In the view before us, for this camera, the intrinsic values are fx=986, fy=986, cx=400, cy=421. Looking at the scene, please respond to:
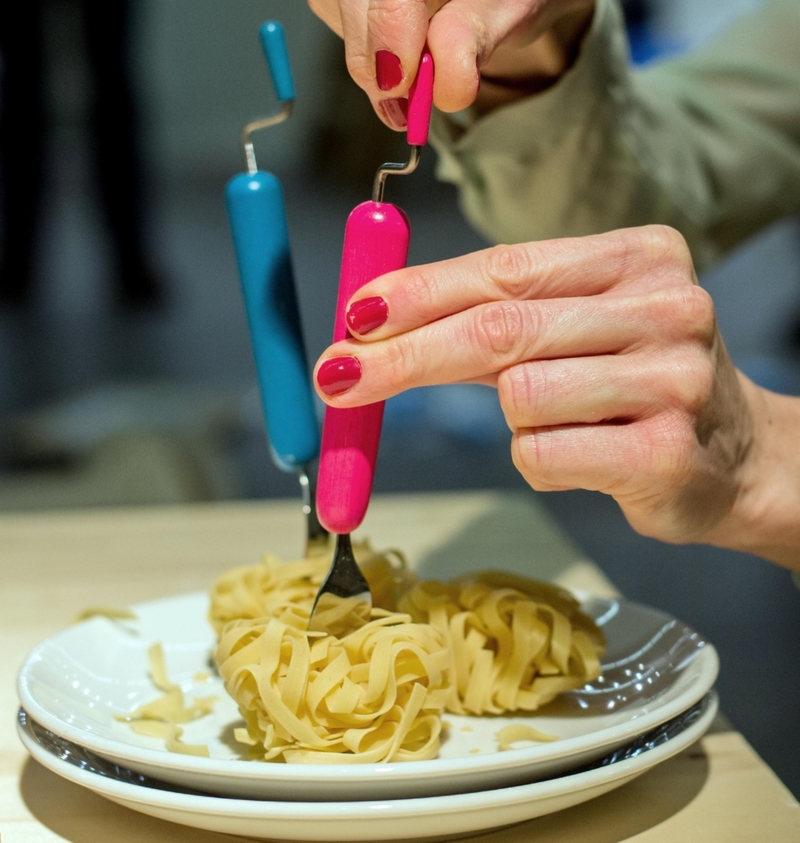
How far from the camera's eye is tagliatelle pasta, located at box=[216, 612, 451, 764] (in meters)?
0.53

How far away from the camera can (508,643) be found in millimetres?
619

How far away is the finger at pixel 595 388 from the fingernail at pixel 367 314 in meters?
0.07

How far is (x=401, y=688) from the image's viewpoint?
550mm

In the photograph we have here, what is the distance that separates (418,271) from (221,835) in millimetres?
312

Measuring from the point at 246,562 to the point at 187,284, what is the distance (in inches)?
131

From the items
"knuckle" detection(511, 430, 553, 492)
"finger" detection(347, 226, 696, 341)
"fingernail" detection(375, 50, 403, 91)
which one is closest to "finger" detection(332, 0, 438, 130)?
"fingernail" detection(375, 50, 403, 91)

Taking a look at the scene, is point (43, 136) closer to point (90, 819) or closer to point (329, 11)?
point (329, 11)

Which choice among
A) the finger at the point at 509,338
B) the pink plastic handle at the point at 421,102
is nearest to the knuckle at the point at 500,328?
the finger at the point at 509,338

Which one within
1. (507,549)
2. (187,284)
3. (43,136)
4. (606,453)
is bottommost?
(187,284)

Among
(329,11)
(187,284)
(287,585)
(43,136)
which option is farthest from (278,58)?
(187,284)

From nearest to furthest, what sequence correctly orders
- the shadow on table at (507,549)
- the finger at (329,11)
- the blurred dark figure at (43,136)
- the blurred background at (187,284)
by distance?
the finger at (329,11) → the shadow on table at (507,549) → the blurred background at (187,284) → the blurred dark figure at (43,136)

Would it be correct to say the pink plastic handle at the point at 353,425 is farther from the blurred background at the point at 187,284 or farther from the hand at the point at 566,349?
the blurred background at the point at 187,284

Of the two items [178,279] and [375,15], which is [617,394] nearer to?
[375,15]

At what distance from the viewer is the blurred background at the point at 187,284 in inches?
90.0
